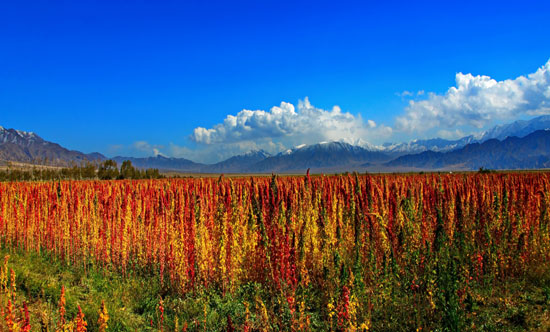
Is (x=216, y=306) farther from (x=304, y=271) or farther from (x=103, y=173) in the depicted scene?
(x=103, y=173)

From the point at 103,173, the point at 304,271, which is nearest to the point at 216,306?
the point at 304,271

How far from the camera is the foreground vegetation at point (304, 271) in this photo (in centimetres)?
428

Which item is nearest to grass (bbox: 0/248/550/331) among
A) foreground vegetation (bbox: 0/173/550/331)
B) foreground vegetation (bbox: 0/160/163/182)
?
foreground vegetation (bbox: 0/173/550/331)

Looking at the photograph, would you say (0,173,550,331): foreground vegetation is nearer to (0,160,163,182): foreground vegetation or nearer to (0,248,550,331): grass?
(0,248,550,331): grass

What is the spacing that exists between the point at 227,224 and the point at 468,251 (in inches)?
173

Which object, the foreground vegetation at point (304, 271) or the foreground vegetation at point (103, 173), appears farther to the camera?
the foreground vegetation at point (103, 173)

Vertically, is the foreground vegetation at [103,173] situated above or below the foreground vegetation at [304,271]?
above

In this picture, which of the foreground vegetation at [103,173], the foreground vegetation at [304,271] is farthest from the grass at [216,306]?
the foreground vegetation at [103,173]

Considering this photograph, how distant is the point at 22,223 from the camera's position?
9508 millimetres

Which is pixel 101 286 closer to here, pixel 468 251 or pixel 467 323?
pixel 467 323

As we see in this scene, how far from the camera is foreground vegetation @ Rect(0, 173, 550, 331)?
4.28 meters

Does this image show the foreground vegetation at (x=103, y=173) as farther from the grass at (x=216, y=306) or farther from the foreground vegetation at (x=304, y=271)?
the grass at (x=216, y=306)

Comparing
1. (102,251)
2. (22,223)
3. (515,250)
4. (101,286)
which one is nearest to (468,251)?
(515,250)

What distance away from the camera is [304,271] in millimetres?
4770
